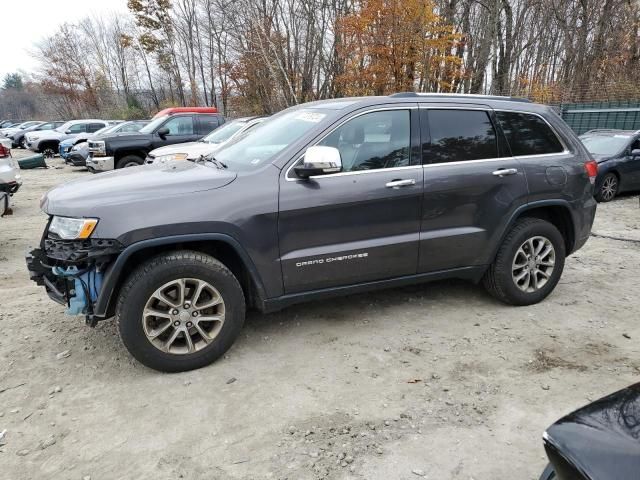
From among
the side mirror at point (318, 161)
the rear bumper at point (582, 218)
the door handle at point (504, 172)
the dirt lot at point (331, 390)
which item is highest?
the side mirror at point (318, 161)

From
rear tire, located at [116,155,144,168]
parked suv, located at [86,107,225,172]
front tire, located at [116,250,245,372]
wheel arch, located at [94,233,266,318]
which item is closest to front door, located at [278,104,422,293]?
wheel arch, located at [94,233,266,318]

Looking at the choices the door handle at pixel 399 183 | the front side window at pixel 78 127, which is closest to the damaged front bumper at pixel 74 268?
the door handle at pixel 399 183

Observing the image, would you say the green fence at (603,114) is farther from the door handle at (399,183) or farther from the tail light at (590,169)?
the door handle at (399,183)

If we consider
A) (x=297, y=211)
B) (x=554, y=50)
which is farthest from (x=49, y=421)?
(x=554, y=50)

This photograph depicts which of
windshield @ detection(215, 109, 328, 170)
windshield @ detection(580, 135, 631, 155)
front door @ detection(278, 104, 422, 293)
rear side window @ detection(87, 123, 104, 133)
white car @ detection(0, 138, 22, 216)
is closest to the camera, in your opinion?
front door @ detection(278, 104, 422, 293)

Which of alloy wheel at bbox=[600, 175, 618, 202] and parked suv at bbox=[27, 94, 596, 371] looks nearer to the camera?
parked suv at bbox=[27, 94, 596, 371]

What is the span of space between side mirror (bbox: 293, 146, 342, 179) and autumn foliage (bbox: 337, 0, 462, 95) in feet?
50.5

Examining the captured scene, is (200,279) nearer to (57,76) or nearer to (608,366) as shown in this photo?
(608,366)

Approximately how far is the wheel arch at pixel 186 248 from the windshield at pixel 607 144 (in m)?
9.60

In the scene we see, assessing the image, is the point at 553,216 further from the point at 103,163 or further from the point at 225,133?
the point at 103,163

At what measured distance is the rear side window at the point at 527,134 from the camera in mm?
4152

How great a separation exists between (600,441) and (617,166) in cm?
1022

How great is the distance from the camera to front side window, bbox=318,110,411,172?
3.60 metres

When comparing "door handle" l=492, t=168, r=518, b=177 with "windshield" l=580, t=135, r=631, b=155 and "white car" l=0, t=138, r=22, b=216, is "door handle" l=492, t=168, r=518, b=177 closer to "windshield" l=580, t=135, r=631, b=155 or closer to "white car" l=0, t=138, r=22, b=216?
"white car" l=0, t=138, r=22, b=216
